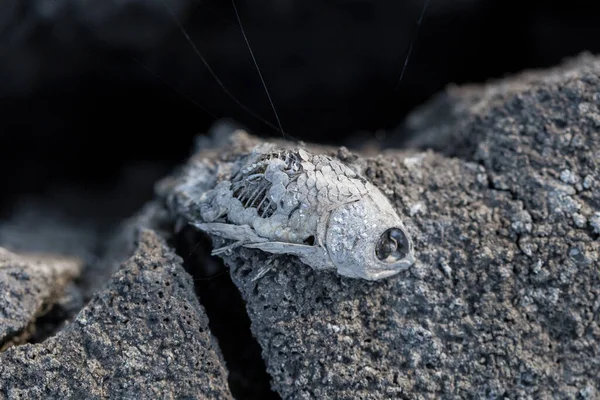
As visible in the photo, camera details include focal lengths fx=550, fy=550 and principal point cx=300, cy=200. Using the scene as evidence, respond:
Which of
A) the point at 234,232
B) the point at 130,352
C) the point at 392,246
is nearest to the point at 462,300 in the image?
the point at 392,246

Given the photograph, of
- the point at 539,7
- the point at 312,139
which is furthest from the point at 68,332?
the point at 539,7

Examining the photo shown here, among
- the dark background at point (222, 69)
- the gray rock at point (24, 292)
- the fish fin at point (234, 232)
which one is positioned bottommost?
the fish fin at point (234, 232)

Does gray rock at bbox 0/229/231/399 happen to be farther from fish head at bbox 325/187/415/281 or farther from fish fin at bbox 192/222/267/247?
fish head at bbox 325/187/415/281

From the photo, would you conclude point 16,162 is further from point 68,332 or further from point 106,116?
point 68,332

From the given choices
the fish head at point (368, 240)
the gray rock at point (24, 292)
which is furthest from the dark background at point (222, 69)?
the fish head at point (368, 240)

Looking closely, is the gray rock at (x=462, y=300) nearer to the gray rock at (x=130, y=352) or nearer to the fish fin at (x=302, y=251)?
the fish fin at (x=302, y=251)

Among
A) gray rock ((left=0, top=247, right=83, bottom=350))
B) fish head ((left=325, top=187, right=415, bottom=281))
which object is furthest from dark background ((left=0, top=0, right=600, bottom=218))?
fish head ((left=325, top=187, right=415, bottom=281))

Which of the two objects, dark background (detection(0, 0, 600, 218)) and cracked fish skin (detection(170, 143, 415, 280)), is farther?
dark background (detection(0, 0, 600, 218))
